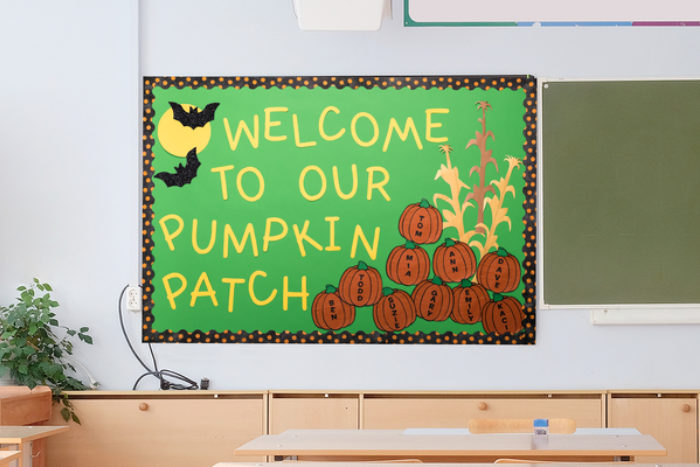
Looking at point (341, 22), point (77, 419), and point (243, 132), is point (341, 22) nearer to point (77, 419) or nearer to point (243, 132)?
point (243, 132)

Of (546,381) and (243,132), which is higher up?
(243,132)

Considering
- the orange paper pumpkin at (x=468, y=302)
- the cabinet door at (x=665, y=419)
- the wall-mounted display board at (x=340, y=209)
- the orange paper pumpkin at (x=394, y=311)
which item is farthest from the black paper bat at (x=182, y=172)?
the cabinet door at (x=665, y=419)

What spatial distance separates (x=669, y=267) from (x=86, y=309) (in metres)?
2.90

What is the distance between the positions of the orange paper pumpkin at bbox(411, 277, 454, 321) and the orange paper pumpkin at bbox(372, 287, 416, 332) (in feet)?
Result: 0.11

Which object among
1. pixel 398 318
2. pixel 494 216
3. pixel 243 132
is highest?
pixel 243 132

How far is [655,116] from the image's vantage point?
474cm

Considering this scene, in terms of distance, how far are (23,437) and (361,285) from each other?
179 centimetres

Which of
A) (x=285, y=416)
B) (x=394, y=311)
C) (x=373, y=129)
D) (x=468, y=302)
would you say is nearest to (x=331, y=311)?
(x=394, y=311)

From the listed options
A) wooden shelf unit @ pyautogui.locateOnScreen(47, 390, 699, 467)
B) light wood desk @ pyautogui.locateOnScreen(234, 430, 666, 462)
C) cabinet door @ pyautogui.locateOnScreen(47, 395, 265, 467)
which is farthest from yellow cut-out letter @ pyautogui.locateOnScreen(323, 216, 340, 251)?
light wood desk @ pyautogui.locateOnScreen(234, 430, 666, 462)

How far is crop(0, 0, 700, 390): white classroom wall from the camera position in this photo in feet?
15.5

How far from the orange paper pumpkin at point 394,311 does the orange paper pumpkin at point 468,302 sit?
210 mm

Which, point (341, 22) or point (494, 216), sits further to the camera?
point (494, 216)

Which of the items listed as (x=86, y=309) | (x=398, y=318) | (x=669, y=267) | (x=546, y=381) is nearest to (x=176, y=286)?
(x=86, y=309)

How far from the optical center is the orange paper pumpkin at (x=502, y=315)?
4.71 meters
